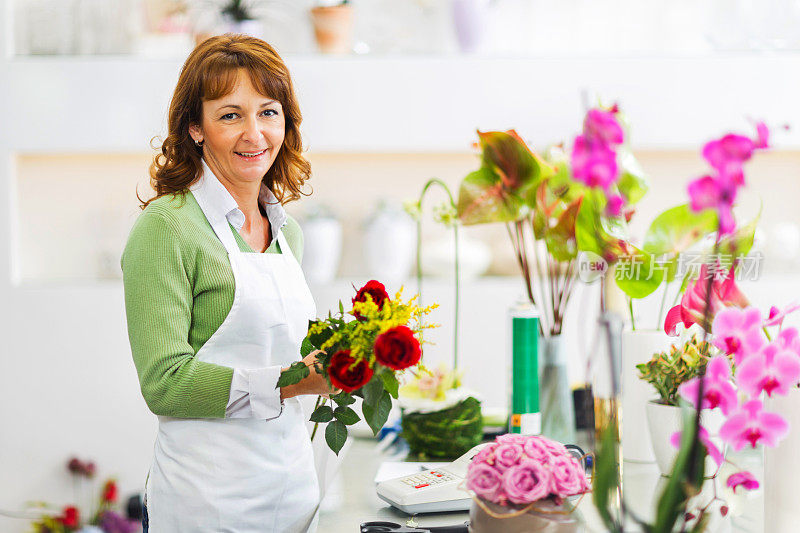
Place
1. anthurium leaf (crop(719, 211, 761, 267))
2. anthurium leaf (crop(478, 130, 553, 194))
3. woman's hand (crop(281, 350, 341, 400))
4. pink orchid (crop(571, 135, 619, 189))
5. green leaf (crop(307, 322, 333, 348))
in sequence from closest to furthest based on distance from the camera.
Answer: pink orchid (crop(571, 135, 619, 189)) < green leaf (crop(307, 322, 333, 348)) < woman's hand (crop(281, 350, 341, 400)) < anthurium leaf (crop(719, 211, 761, 267)) < anthurium leaf (crop(478, 130, 553, 194))

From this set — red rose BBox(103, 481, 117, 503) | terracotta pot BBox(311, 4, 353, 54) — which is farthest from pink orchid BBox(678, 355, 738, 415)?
red rose BBox(103, 481, 117, 503)

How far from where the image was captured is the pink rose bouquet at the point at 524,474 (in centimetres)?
86

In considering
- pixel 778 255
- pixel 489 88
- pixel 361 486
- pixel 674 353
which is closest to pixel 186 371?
pixel 361 486

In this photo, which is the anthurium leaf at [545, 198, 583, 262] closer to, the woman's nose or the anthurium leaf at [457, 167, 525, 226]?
the anthurium leaf at [457, 167, 525, 226]

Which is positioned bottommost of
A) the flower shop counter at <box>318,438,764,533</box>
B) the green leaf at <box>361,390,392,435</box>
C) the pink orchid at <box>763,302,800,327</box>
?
the flower shop counter at <box>318,438,764,533</box>

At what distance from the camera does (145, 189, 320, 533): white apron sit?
4.06 ft

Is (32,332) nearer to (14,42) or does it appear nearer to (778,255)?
(14,42)

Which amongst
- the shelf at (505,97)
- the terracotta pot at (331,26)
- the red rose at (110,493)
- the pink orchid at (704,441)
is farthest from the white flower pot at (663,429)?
Result: the red rose at (110,493)

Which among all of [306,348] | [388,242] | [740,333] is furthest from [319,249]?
[740,333]

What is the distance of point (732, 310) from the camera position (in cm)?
89

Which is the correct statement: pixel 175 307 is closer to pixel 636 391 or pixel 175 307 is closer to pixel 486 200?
pixel 486 200

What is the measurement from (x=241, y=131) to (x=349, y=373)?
1.75 ft

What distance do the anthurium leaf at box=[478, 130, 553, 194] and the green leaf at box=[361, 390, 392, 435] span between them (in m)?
0.57

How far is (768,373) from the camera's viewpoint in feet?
2.78
